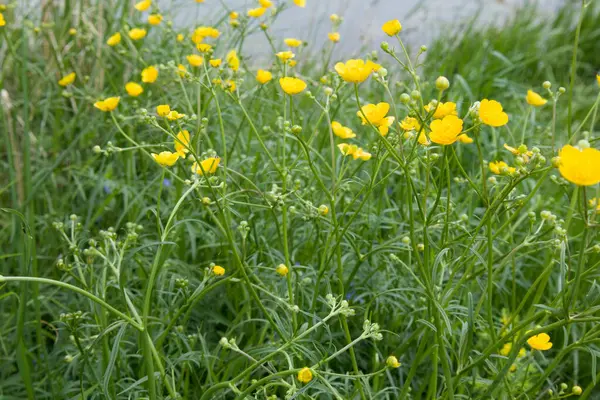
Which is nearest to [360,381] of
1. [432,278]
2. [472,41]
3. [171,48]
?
[432,278]

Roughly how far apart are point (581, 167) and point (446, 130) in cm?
27

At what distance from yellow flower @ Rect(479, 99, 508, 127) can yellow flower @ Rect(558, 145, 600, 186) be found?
25 cm

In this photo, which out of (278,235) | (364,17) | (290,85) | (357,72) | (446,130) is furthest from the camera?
(364,17)

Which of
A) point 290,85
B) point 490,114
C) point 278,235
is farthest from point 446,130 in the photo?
point 278,235

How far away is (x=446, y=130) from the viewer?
1310 millimetres

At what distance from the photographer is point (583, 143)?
3.88 ft

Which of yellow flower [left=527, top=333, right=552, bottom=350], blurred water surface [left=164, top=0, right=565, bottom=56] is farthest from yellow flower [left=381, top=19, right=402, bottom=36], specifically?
blurred water surface [left=164, top=0, right=565, bottom=56]

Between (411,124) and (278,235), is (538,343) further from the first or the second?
(278,235)

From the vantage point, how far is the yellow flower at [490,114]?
4.45ft

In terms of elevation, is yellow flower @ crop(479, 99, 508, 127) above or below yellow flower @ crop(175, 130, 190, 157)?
above

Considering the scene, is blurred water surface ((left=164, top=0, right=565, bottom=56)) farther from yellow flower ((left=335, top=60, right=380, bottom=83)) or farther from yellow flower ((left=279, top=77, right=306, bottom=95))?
yellow flower ((left=335, top=60, right=380, bottom=83))

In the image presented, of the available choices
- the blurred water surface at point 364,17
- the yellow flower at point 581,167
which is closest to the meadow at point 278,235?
the yellow flower at point 581,167

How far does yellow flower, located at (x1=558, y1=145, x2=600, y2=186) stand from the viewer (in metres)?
1.09

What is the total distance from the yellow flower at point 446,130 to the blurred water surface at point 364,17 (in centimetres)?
247
